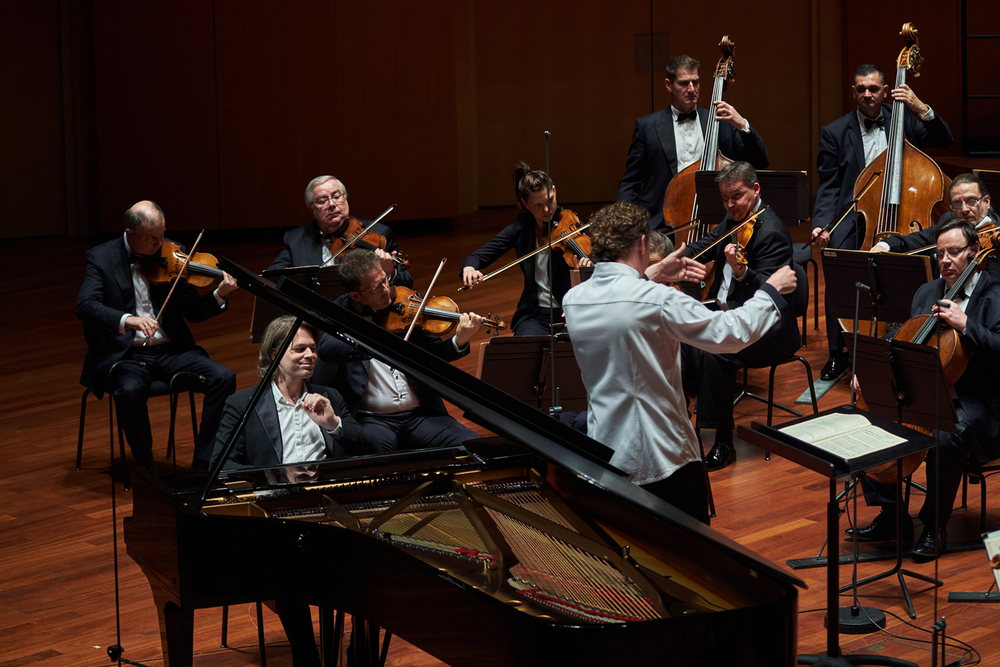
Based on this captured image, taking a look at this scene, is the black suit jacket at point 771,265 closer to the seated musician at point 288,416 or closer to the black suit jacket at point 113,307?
the seated musician at point 288,416

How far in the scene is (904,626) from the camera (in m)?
3.00

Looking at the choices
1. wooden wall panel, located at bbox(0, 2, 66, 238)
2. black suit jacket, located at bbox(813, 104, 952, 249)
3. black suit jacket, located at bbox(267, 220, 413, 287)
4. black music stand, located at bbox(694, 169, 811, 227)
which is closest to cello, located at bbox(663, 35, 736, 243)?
black music stand, located at bbox(694, 169, 811, 227)

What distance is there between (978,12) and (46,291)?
753 centimetres

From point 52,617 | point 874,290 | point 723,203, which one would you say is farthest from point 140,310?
point 874,290

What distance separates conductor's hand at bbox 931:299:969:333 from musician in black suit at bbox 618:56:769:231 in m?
1.93

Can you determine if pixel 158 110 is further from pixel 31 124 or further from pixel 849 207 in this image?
pixel 849 207

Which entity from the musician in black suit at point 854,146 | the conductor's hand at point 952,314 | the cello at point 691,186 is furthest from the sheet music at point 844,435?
the musician in black suit at point 854,146

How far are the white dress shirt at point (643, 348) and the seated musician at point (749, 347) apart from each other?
Answer: 69.0 inches

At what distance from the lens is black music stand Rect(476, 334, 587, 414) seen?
3791 millimetres

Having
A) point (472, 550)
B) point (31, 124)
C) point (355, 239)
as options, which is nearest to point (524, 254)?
point (355, 239)

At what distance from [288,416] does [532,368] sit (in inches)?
38.7

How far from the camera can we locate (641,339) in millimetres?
2438

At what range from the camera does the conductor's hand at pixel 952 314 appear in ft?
10.9

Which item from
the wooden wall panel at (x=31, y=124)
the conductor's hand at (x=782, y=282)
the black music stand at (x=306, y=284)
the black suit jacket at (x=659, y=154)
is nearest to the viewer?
the conductor's hand at (x=782, y=282)
